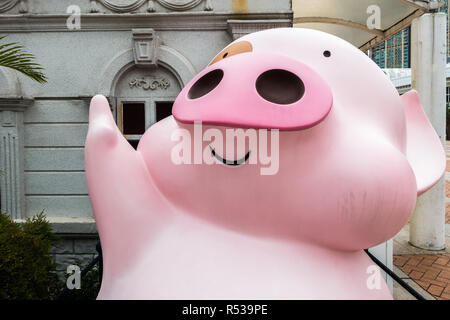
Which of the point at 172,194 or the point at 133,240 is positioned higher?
the point at 172,194

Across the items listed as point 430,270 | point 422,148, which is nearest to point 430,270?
point 430,270

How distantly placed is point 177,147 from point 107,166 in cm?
35

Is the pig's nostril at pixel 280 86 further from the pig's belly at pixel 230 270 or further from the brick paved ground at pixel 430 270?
the brick paved ground at pixel 430 270

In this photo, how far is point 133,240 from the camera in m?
1.35

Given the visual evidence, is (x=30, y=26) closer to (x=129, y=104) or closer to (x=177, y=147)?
(x=129, y=104)

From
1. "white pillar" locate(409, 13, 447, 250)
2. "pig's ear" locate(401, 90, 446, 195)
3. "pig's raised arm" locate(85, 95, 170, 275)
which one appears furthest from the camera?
"white pillar" locate(409, 13, 447, 250)

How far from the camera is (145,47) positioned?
369 centimetres

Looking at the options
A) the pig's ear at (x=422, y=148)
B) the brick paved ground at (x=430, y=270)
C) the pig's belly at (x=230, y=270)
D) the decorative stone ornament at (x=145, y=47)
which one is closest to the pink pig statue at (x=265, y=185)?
the pig's belly at (x=230, y=270)

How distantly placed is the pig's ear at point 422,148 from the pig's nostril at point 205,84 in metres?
1.29

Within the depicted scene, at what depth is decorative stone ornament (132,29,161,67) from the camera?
366 centimetres

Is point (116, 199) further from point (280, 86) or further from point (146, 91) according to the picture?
point (146, 91)

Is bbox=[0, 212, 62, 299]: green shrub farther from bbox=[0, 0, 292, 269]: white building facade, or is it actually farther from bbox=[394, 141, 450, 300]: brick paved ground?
bbox=[394, 141, 450, 300]: brick paved ground

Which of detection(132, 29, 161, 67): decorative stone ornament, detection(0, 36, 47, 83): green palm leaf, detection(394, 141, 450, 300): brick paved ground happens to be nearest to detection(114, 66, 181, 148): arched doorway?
detection(132, 29, 161, 67): decorative stone ornament
